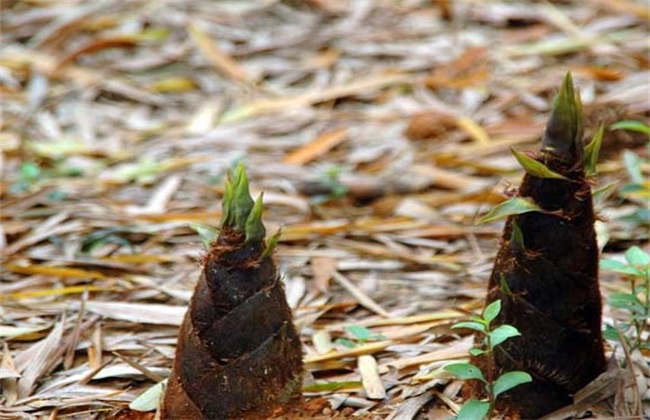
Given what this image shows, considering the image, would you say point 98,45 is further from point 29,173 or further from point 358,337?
point 358,337

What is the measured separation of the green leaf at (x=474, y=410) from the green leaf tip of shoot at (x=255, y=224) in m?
0.38

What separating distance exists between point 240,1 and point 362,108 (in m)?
1.04

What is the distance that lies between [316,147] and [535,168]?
171cm

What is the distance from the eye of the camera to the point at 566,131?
1.49 m

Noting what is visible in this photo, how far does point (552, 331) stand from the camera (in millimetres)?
1550

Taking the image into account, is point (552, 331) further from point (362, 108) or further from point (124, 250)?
point (362, 108)

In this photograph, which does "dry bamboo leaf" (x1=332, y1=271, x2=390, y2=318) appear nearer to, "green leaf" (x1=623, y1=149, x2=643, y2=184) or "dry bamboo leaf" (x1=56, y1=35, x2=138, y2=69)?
"green leaf" (x1=623, y1=149, x2=643, y2=184)

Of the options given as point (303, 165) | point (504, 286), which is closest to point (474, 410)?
point (504, 286)

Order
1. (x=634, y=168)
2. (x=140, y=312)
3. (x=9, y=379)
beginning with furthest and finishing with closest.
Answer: (x=634, y=168), (x=140, y=312), (x=9, y=379)

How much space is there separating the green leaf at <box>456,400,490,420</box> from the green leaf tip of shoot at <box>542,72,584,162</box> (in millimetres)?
356

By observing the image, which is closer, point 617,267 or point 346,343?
point 617,267

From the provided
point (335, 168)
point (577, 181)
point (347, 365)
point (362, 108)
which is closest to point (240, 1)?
point (362, 108)

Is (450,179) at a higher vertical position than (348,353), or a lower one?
lower

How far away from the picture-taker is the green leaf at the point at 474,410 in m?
1.46
